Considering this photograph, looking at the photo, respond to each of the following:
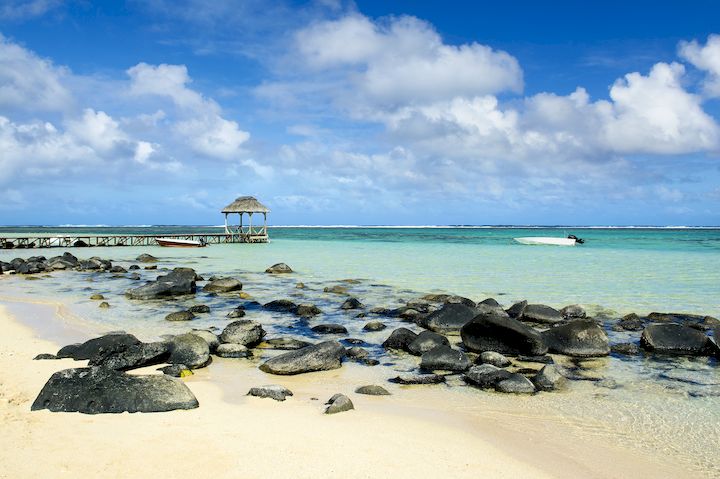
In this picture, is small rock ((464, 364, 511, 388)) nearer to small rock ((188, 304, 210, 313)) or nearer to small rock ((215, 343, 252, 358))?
small rock ((215, 343, 252, 358))

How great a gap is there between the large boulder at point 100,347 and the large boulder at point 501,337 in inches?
211

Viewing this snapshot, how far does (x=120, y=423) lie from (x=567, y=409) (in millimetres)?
4764

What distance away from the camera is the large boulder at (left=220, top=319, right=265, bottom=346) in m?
8.49

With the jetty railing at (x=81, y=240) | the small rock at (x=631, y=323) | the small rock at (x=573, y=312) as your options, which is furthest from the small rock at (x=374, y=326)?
the jetty railing at (x=81, y=240)

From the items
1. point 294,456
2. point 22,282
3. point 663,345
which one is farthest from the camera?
point 22,282

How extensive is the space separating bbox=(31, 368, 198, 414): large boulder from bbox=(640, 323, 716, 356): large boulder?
7.52 meters

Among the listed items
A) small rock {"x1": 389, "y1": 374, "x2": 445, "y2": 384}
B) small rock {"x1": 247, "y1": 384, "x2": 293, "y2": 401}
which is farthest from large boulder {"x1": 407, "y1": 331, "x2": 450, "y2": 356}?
small rock {"x1": 247, "y1": 384, "x2": 293, "y2": 401}

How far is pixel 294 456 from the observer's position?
4176 millimetres

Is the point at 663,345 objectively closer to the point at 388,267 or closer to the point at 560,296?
the point at 560,296

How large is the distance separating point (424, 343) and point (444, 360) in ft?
3.16

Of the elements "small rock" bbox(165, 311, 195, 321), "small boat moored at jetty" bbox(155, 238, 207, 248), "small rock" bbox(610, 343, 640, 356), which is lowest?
"small rock" bbox(610, 343, 640, 356)

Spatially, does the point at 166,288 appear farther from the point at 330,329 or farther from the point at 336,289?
the point at 330,329

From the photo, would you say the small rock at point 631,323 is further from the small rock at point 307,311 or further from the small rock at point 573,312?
the small rock at point 307,311

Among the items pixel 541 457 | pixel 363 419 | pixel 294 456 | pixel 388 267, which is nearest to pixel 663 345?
pixel 541 457
